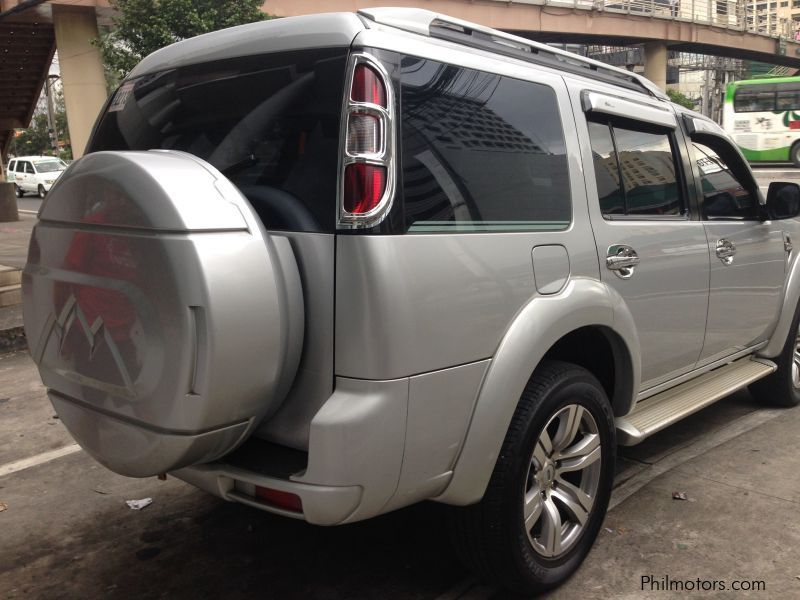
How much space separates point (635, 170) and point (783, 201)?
141 centimetres

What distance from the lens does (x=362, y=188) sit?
2.07 m

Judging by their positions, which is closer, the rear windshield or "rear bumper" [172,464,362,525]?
"rear bumper" [172,464,362,525]

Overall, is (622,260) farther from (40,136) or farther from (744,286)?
(40,136)

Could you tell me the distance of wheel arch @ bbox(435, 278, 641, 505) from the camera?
90.3 inches

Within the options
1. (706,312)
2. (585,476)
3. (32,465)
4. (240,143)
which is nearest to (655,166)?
(706,312)

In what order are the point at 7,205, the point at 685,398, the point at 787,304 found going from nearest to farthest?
the point at 685,398 → the point at 787,304 → the point at 7,205

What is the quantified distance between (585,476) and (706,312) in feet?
4.13

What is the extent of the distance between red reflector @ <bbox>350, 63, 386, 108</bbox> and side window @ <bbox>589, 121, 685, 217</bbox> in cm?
118

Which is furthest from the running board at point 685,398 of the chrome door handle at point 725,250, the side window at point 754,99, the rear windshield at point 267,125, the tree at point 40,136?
the tree at point 40,136

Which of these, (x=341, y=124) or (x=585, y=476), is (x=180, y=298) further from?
(x=585, y=476)

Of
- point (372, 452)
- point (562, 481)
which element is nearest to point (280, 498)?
point (372, 452)

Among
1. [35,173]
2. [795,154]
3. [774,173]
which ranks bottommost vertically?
[774,173]

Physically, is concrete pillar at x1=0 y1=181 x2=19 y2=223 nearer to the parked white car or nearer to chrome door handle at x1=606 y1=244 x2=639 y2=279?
the parked white car

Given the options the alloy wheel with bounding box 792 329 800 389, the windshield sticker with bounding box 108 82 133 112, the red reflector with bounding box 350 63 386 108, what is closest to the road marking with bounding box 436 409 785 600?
the alloy wheel with bounding box 792 329 800 389
